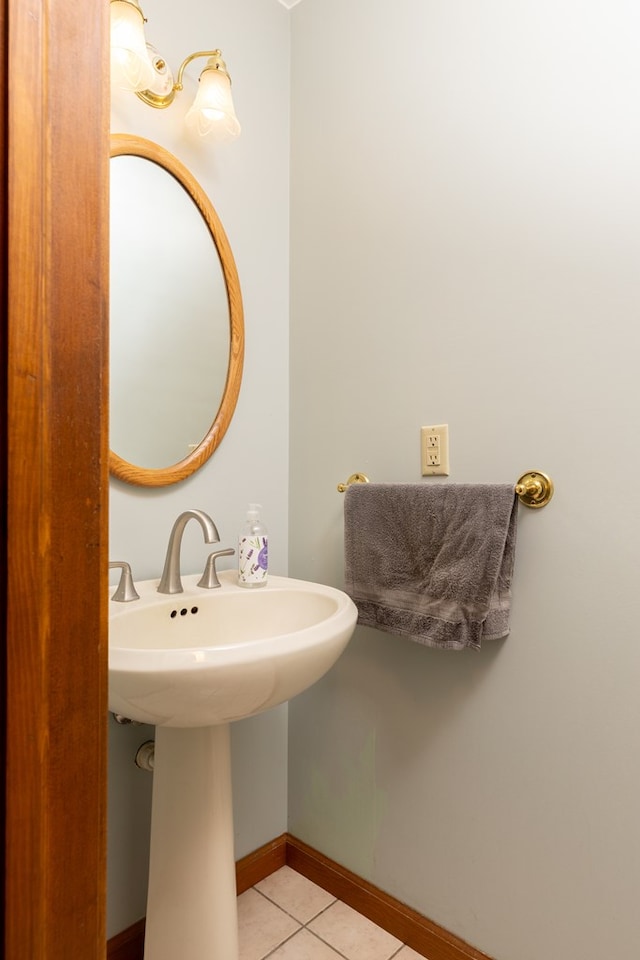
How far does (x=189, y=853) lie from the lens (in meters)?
1.09

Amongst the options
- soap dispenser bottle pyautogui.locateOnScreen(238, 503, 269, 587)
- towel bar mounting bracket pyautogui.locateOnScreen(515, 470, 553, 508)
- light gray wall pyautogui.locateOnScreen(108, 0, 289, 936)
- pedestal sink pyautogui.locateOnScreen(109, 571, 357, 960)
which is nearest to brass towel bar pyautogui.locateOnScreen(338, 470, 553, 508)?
towel bar mounting bracket pyautogui.locateOnScreen(515, 470, 553, 508)

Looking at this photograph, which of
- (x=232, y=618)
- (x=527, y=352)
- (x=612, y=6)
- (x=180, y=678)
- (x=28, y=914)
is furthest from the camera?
(x=232, y=618)

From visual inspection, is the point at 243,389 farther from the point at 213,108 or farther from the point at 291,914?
the point at 291,914

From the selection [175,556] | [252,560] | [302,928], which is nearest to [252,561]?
[252,560]

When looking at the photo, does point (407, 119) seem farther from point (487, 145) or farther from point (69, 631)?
→ point (69, 631)

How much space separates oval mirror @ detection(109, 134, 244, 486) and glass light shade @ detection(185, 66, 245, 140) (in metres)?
0.10

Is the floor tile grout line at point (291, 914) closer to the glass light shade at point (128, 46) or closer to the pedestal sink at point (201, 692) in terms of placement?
the pedestal sink at point (201, 692)

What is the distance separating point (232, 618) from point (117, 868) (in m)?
0.58

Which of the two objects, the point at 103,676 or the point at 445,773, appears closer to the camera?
the point at 103,676

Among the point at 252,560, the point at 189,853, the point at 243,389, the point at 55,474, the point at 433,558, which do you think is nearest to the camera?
the point at 55,474

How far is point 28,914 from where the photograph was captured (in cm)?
41

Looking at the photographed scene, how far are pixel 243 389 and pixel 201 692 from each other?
2.86 feet

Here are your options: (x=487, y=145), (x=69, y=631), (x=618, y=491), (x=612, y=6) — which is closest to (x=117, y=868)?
(x=69, y=631)

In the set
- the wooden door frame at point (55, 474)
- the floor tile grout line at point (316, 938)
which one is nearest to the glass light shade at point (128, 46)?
the wooden door frame at point (55, 474)
